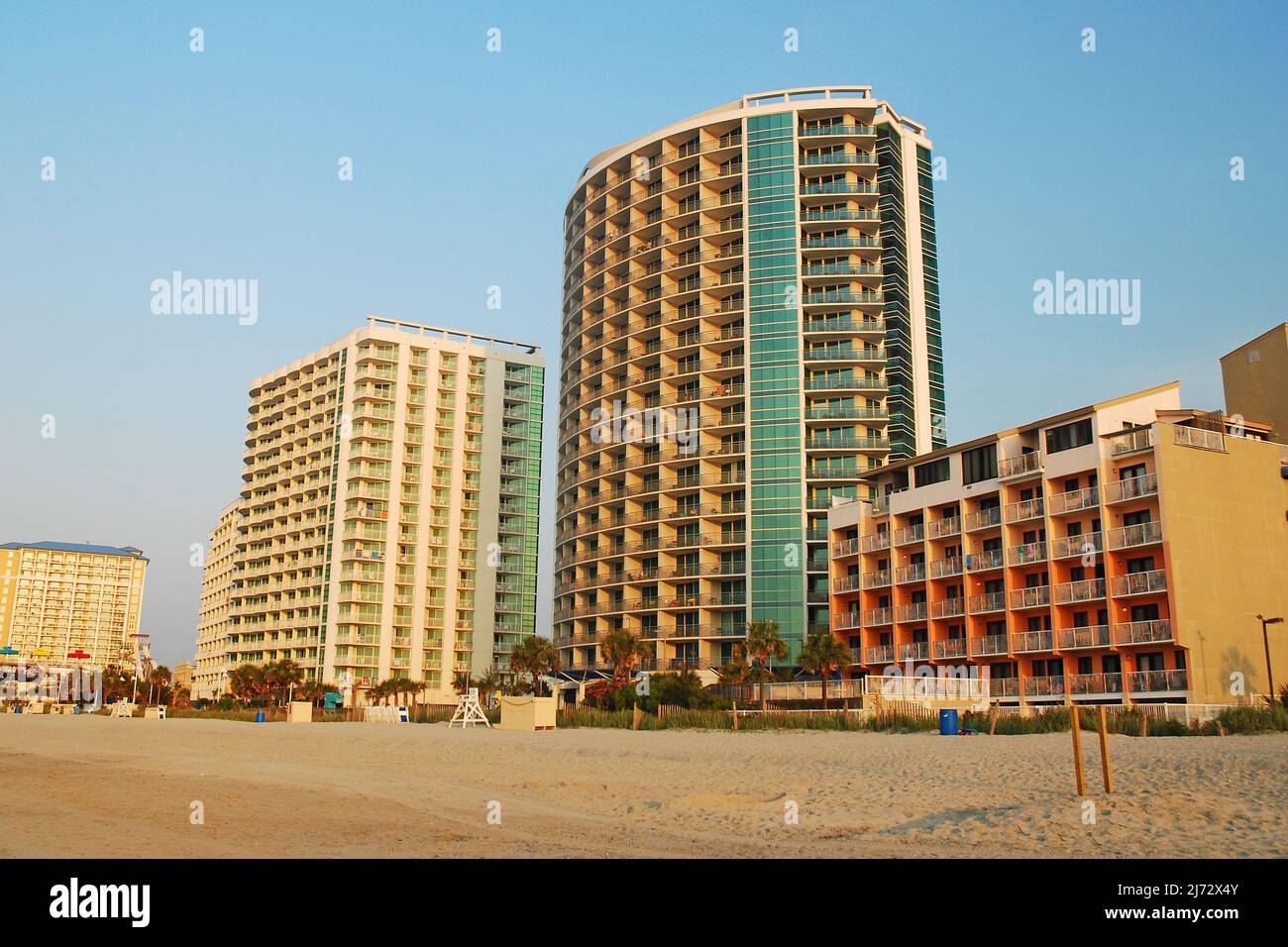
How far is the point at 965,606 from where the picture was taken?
5822 cm

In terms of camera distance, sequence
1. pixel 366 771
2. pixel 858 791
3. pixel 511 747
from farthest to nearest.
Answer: pixel 511 747 → pixel 366 771 → pixel 858 791

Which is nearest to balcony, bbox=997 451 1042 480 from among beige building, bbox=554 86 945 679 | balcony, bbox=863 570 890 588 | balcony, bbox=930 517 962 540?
balcony, bbox=930 517 962 540

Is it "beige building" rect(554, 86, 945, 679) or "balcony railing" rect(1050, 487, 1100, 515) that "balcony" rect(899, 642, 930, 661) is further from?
"beige building" rect(554, 86, 945, 679)

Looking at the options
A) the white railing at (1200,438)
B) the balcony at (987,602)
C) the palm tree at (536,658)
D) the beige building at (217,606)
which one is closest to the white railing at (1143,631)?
the balcony at (987,602)

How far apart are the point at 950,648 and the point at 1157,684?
12.5 metres

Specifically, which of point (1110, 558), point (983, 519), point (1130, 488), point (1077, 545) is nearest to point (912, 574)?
point (983, 519)

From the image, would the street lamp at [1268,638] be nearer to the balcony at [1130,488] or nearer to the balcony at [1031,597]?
the balcony at [1130,488]

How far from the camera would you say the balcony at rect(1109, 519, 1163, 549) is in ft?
160

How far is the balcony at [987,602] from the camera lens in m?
56.4

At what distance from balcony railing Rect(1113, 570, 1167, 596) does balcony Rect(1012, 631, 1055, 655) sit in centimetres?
457

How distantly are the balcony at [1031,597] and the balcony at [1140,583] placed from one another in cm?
380

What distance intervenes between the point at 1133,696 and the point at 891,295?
47255 mm

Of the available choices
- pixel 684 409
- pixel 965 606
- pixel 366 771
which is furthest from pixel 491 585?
pixel 366 771
